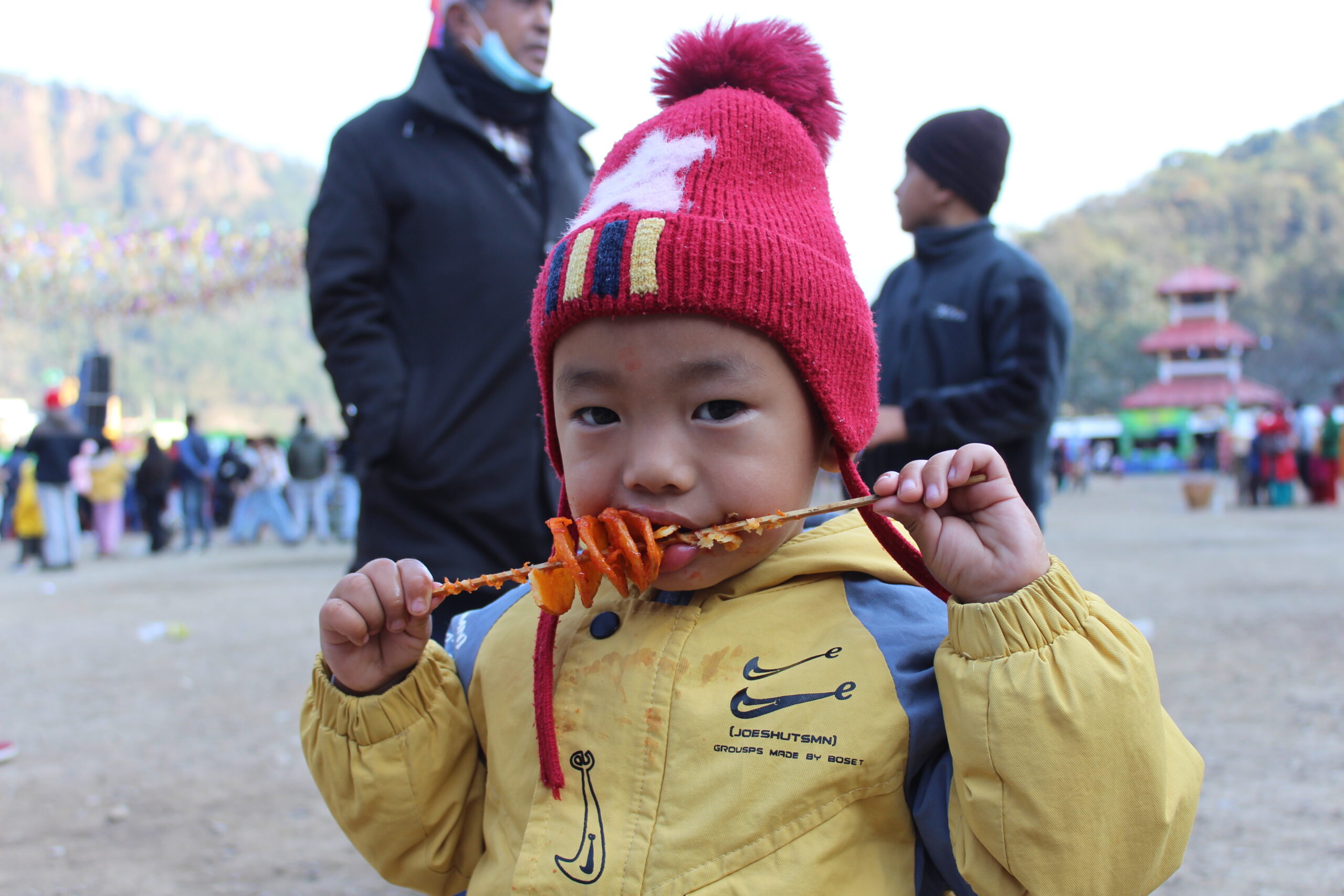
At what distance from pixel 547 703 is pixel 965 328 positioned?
174cm

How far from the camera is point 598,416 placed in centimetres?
137

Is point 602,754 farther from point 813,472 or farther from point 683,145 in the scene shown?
point 683,145

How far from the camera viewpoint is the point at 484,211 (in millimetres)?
2398

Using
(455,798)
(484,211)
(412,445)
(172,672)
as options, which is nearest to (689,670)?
(455,798)

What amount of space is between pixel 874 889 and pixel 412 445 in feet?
4.92

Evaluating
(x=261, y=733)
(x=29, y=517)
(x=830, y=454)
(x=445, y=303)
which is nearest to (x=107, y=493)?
(x=29, y=517)

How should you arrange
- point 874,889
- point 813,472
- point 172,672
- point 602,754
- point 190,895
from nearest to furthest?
point 874,889
point 602,754
point 813,472
point 190,895
point 172,672

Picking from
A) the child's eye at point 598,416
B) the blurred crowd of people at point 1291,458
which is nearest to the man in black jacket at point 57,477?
Answer: the child's eye at point 598,416

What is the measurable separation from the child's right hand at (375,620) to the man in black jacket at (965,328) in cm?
134

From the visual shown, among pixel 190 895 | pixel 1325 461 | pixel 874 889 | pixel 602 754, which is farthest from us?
pixel 1325 461

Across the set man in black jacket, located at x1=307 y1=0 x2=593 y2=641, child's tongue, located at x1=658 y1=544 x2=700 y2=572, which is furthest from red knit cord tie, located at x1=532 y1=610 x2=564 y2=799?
man in black jacket, located at x1=307 y1=0 x2=593 y2=641

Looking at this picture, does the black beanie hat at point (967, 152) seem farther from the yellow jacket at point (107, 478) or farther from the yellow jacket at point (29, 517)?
the yellow jacket at point (107, 478)

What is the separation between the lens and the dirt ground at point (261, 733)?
2738mm

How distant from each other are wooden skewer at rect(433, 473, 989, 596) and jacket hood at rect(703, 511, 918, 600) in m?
0.10
